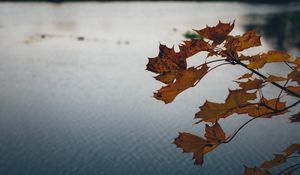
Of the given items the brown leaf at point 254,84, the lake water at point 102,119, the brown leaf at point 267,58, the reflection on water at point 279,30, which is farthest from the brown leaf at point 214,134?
the reflection on water at point 279,30

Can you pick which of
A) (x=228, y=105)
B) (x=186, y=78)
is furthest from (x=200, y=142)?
(x=186, y=78)

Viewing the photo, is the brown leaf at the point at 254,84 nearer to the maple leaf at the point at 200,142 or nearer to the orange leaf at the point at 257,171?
the maple leaf at the point at 200,142

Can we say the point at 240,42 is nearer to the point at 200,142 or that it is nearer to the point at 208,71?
the point at 208,71

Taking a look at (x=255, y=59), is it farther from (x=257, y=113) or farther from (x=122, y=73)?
(x=122, y=73)

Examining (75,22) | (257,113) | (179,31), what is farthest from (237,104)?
(75,22)

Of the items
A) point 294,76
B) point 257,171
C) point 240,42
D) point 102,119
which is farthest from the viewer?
point 102,119
